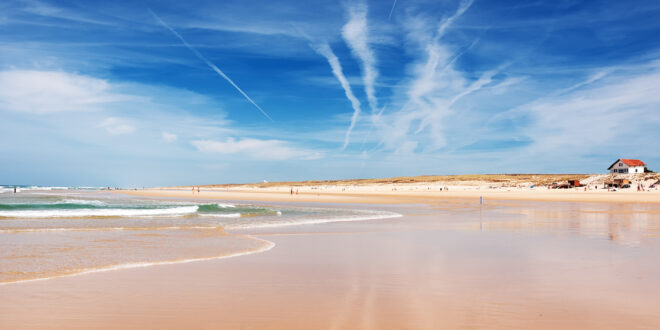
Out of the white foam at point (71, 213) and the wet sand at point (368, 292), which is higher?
the white foam at point (71, 213)

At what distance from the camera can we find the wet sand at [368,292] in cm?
546

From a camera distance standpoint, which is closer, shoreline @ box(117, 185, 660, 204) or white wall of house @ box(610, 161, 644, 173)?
→ shoreline @ box(117, 185, 660, 204)

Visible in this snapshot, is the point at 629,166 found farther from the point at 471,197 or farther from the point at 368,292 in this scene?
the point at 368,292

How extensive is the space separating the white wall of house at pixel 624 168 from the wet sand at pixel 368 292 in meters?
103

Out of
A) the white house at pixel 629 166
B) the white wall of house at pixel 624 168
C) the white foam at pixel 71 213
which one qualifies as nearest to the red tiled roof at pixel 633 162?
the white house at pixel 629 166

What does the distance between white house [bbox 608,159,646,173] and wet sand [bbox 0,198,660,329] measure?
4069 inches

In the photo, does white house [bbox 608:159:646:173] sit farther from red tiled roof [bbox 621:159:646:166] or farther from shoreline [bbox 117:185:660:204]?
shoreline [bbox 117:185:660:204]

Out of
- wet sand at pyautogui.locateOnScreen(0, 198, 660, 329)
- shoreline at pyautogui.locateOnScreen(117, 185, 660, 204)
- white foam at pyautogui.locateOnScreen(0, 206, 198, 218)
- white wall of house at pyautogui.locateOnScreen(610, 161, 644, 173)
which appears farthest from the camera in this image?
white wall of house at pyautogui.locateOnScreen(610, 161, 644, 173)

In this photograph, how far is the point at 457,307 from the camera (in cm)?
600

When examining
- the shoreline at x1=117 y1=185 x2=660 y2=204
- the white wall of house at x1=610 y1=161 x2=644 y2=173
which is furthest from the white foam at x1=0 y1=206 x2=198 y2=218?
the white wall of house at x1=610 y1=161 x2=644 y2=173

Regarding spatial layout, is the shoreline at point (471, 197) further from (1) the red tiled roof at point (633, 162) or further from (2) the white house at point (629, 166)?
(1) the red tiled roof at point (633, 162)

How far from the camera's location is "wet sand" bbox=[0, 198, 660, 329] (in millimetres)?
5465

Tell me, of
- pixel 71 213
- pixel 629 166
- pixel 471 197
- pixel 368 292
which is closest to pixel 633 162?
pixel 629 166

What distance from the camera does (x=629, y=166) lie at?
3740 inches
